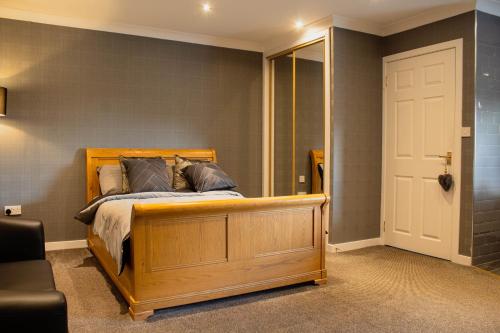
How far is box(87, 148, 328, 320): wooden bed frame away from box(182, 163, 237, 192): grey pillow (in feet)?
3.81

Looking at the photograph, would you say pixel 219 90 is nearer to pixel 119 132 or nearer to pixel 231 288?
pixel 119 132

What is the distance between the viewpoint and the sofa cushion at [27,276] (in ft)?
6.27

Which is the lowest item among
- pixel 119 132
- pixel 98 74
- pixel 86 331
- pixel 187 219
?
pixel 86 331

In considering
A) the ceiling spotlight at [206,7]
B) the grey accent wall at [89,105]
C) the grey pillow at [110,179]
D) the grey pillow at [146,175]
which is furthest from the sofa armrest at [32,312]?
the ceiling spotlight at [206,7]

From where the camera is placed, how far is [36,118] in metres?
4.12

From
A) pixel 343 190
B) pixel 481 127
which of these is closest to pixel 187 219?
pixel 343 190

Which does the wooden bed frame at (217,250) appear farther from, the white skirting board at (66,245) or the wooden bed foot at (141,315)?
the white skirting board at (66,245)

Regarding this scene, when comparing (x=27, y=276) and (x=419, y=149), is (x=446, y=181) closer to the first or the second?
(x=419, y=149)

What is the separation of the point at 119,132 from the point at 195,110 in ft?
3.06

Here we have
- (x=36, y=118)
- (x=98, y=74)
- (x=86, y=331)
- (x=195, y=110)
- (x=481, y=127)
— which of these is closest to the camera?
(x=86, y=331)

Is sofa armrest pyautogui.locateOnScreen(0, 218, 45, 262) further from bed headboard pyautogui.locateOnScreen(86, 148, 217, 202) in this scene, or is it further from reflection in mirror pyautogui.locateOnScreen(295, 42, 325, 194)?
reflection in mirror pyautogui.locateOnScreen(295, 42, 325, 194)

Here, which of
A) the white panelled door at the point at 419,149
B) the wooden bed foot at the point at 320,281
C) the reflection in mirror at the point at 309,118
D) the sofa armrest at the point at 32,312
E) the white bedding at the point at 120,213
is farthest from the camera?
the reflection in mirror at the point at 309,118

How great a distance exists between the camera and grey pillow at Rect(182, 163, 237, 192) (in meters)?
4.02

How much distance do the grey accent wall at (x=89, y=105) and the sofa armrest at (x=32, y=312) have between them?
3.05m
